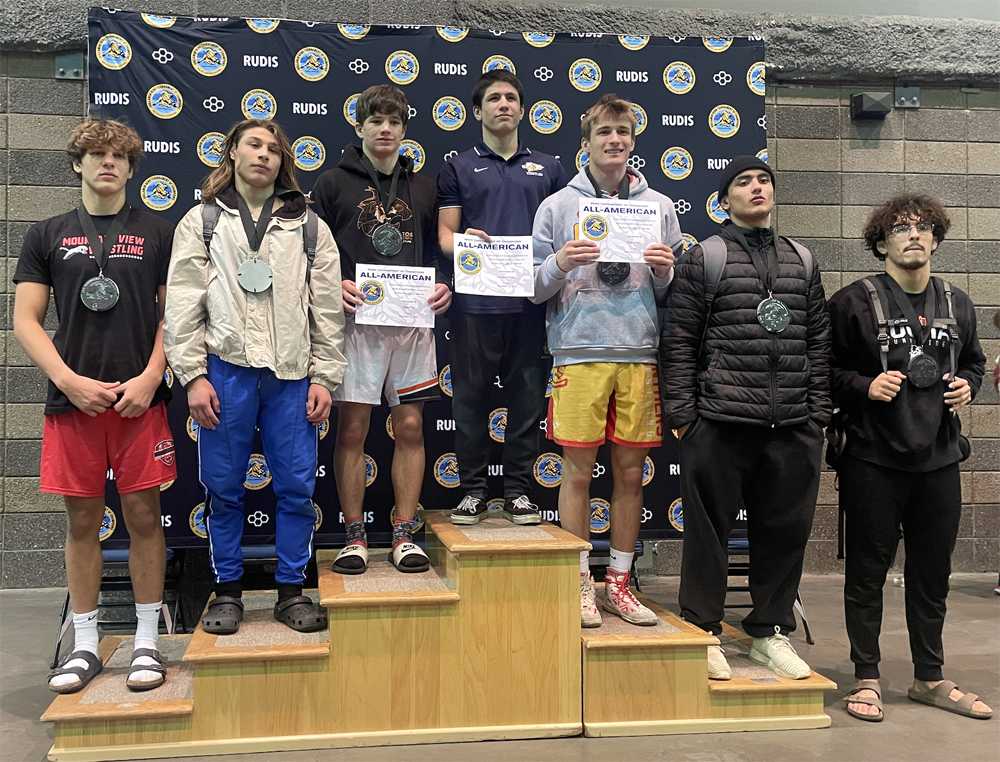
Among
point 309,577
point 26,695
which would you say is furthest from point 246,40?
point 26,695

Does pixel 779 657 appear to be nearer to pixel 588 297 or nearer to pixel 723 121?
pixel 588 297

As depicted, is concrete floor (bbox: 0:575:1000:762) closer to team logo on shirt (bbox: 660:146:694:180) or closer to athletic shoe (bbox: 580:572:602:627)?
athletic shoe (bbox: 580:572:602:627)

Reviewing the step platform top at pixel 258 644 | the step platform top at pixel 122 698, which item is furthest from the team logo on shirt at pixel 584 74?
the step platform top at pixel 122 698

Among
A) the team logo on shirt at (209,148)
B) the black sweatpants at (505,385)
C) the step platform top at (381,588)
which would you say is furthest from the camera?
the team logo on shirt at (209,148)

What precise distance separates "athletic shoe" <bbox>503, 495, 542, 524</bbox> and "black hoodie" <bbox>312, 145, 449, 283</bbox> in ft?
3.05

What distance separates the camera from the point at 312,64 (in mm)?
4145

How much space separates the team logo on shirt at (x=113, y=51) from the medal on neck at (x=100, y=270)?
4.05 ft

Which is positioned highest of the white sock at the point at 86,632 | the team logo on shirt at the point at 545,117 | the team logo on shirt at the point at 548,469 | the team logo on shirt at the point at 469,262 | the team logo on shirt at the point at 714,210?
the team logo on shirt at the point at 545,117

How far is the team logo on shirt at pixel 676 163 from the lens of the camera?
436cm

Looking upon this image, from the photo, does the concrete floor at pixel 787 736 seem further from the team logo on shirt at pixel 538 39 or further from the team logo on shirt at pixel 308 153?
the team logo on shirt at pixel 538 39

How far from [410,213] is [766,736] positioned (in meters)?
2.16

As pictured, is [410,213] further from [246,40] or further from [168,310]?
[246,40]

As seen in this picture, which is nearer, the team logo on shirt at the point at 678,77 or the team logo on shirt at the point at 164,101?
the team logo on shirt at the point at 164,101

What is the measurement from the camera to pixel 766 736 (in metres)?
2.89
